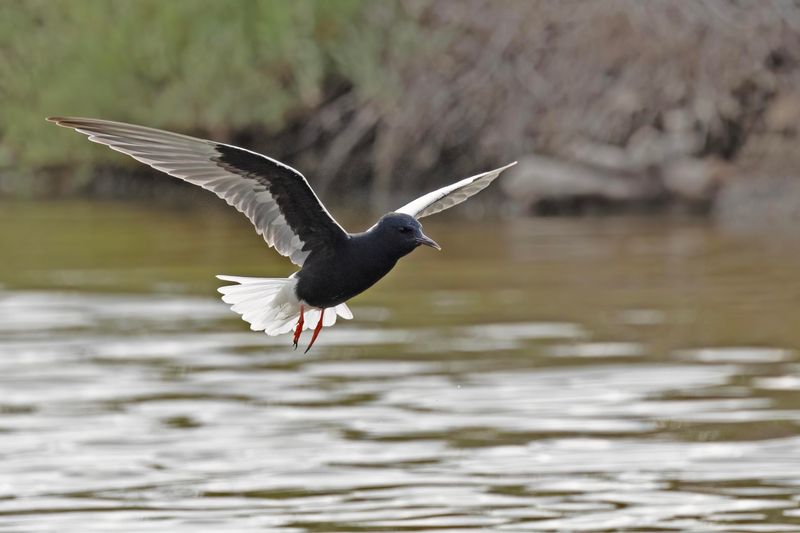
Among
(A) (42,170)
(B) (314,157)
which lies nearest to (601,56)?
(B) (314,157)

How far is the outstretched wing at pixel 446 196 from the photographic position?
7062 millimetres

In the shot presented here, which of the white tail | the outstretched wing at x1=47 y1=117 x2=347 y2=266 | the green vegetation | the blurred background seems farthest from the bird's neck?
the green vegetation

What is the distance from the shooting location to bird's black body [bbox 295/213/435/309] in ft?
20.9

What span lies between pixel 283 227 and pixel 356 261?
0.43m

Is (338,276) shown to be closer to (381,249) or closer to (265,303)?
(381,249)

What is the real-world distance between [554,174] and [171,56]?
22.1ft

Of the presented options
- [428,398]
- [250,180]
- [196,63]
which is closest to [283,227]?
[250,180]

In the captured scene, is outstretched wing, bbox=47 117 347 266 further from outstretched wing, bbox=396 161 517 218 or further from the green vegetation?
the green vegetation

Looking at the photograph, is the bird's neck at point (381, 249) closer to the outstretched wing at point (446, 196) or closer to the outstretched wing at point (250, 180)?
the outstretched wing at point (250, 180)

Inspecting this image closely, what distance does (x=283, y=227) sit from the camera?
22.2ft

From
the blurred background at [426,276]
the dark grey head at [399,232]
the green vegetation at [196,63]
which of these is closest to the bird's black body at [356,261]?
the dark grey head at [399,232]

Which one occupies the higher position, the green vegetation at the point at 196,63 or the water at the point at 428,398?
the green vegetation at the point at 196,63

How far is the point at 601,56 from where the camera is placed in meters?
20.5

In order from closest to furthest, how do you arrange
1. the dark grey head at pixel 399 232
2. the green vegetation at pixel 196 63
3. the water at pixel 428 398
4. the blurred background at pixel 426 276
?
the dark grey head at pixel 399 232 < the water at pixel 428 398 < the blurred background at pixel 426 276 < the green vegetation at pixel 196 63
